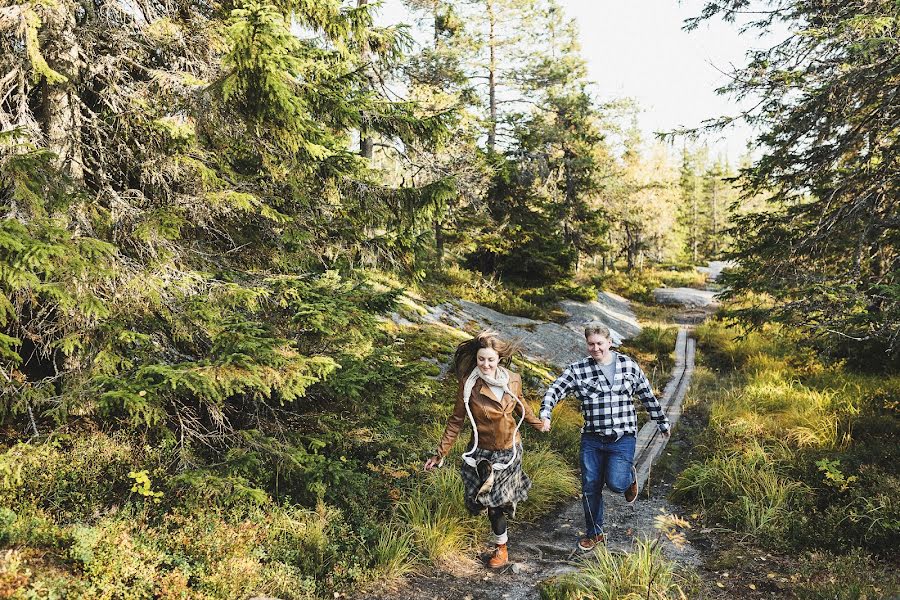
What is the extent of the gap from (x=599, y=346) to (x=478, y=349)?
3.69 feet

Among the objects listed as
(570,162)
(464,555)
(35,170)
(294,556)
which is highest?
(570,162)

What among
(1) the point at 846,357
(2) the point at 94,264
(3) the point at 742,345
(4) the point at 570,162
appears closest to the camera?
(2) the point at 94,264

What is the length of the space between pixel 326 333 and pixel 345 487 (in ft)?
4.98

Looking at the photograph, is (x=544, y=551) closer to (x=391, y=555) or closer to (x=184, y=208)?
(x=391, y=555)

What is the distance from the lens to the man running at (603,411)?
4777 millimetres

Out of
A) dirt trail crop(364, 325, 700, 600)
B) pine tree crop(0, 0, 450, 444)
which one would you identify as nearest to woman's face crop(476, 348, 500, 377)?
pine tree crop(0, 0, 450, 444)

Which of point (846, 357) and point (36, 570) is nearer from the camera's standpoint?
point (36, 570)

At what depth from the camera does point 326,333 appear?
504cm

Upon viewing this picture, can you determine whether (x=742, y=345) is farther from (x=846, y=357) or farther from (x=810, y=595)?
(x=810, y=595)

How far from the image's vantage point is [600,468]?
16.4ft

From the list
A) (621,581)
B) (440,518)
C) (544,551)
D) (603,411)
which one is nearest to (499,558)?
(544,551)

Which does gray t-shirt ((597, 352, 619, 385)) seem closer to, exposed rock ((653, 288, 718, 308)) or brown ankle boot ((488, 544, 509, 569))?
brown ankle boot ((488, 544, 509, 569))

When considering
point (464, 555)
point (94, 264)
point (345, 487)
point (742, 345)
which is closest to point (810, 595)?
point (464, 555)

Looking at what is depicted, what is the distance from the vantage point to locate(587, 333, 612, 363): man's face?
15.5 feet
